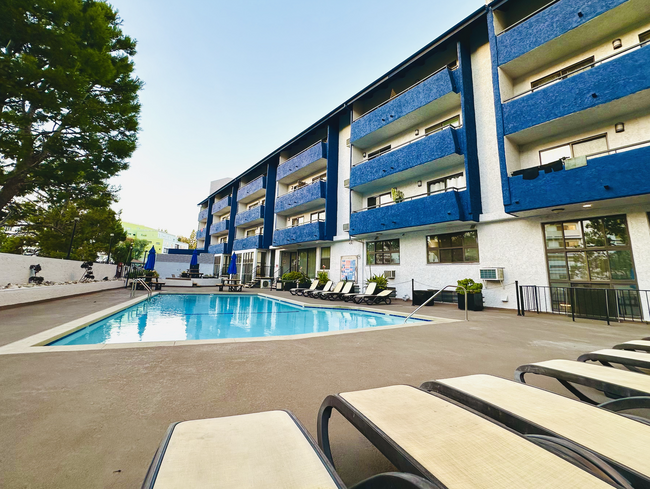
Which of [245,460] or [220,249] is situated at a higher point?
[220,249]

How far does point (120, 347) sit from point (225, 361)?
1895 mm

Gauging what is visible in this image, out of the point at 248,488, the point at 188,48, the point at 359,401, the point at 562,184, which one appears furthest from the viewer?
Answer: the point at 188,48

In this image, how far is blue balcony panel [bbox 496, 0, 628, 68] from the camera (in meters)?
8.67


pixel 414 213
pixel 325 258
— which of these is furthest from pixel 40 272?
pixel 414 213

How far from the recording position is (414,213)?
12.6 metres

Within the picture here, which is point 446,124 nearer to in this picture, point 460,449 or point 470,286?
point 470,286

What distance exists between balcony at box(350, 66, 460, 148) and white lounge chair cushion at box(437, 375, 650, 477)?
44.9ft

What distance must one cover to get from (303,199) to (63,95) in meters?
12.7

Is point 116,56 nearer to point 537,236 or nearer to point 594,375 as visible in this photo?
point 594,375

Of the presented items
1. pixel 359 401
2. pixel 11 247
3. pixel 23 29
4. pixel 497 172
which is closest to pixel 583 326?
pixel 497 172

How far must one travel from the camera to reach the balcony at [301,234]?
57.3 feet

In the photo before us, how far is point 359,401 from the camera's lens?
150cm

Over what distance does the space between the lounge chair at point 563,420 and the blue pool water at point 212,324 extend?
19.2ft

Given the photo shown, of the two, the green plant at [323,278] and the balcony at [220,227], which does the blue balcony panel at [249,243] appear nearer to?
the balcony at [220,227]
